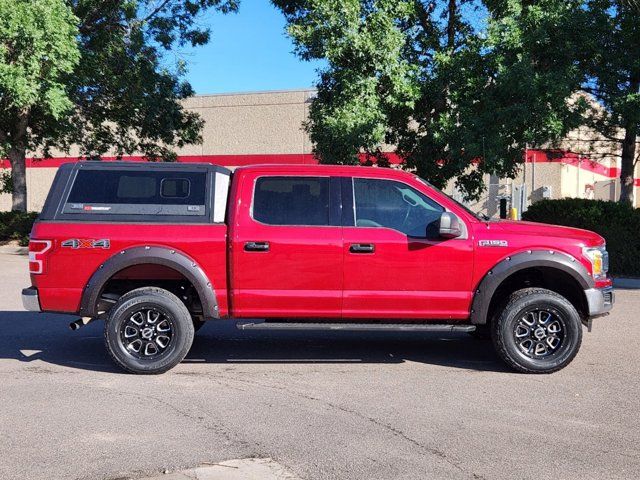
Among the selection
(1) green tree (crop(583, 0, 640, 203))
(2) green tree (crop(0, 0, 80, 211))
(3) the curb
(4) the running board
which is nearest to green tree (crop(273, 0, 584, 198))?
(1) green tree (crop(583, 0, 640, 203))

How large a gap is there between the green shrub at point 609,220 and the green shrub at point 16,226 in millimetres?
16305

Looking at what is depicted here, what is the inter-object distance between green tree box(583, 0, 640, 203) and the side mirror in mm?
10804

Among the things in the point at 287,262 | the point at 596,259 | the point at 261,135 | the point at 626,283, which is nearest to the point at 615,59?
the point at 626,283

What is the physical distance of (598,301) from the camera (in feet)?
22.1

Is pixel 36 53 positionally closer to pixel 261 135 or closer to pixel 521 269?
pixel 521 269

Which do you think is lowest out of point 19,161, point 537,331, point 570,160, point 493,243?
point 537,331

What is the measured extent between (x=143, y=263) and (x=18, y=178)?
68.0ft

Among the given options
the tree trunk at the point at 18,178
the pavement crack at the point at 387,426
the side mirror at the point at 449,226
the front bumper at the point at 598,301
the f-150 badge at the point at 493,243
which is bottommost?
the pavement crack at the point at 387,426

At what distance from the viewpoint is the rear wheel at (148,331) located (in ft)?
21.9

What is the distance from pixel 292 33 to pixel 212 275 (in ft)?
36.0

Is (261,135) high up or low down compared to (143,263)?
up

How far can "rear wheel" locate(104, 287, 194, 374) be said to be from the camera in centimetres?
669

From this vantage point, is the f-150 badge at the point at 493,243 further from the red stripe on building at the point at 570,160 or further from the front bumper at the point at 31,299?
the red stripe on building at the point at 570,160

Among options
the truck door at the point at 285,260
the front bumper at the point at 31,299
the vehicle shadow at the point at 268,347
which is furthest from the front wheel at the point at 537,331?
the front bumper at the point at 31,299
